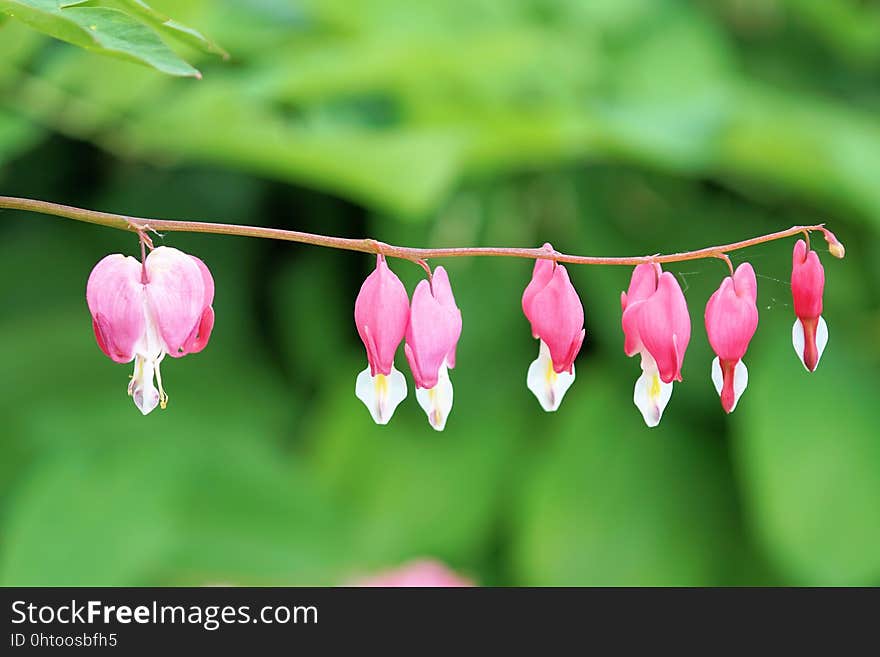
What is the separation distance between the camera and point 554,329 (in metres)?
0.35

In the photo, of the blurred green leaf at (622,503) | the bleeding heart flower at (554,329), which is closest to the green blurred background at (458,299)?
the blurred green leaf at (622,503)

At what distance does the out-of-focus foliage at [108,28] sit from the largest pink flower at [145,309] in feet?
0.23

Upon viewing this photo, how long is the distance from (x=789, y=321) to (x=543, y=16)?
0.46 metres

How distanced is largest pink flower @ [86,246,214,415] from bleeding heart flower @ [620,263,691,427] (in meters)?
0.16

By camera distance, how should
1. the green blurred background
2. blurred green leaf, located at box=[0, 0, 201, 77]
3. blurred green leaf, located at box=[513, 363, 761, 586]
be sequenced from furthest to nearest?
blurred green leaf, located at box=[513, 363, 761, 586] < the green blurred background < blurred green leaf, located at box=[0, 0, 201, 77]

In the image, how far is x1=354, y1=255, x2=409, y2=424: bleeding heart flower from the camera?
0.34 m

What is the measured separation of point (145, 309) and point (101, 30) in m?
0.09

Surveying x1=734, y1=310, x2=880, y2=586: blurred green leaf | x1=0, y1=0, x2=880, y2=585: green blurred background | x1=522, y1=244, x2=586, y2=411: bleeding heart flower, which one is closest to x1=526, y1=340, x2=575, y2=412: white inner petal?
x1=522, y1=244, x2=586, y2=411: bleeding heart flower

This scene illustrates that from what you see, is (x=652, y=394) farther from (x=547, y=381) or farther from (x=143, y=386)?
(x=143, y=386)

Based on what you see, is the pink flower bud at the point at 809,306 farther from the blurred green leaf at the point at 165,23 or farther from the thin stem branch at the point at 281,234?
the blurred green leaf at the point at 165,23

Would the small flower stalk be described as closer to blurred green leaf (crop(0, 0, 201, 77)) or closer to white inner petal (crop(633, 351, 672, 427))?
white inner petal (crop(633, 351, 672, 427))

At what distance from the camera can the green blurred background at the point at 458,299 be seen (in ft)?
2.75

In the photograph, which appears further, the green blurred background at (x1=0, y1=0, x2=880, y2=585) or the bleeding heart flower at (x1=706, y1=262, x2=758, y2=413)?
the green blurred background at (x1=0, y1=0, x2=880, y2=585)

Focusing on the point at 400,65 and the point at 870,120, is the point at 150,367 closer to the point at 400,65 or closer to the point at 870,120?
the point at 400,65
